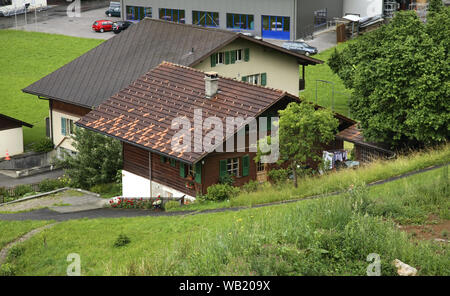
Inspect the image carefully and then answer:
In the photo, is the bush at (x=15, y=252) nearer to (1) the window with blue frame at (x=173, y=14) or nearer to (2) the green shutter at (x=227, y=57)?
(2) the green shutter at (x=227, y=57)

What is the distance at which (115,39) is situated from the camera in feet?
170

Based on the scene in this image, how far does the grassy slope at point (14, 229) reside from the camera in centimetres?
2672

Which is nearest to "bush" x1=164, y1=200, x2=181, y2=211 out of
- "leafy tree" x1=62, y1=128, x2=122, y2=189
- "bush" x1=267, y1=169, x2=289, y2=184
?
"bush" x1=267, y1=169, x2=289, y2=184

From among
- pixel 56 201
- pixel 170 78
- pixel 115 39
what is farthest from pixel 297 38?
pixel 56 201

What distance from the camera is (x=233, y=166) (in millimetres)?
34062

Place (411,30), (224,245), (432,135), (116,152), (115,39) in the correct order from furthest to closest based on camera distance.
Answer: (115,39)
(116,152)
(411,30)
(432,135)
(224,245)

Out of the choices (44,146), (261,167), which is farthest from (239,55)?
(261,167)

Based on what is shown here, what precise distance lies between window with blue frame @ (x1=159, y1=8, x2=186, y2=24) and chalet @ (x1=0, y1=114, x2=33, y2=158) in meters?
31.2

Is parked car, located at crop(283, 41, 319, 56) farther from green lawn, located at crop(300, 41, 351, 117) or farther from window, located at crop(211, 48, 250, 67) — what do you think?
window, located at crop(211, 48, 250, 67)

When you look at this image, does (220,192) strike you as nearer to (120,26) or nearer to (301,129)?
(301,129)

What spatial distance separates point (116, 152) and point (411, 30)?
639 inches

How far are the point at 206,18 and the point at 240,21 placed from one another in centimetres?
418

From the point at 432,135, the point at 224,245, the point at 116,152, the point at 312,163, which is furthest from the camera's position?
the point at 116,152

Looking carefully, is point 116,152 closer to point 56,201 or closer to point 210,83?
point 56,201
